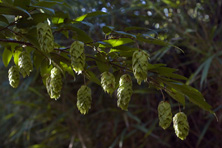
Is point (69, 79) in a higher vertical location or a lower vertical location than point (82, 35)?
lower

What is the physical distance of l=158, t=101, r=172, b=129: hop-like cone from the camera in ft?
1.73

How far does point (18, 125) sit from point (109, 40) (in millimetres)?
1593

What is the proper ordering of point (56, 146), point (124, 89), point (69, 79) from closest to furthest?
point (124, 89) < point (69, 79) < point (56, 146)

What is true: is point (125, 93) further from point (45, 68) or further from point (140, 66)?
point (45, 68)

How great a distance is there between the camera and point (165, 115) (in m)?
0.54

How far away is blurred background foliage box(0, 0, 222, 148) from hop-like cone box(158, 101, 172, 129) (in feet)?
2.56

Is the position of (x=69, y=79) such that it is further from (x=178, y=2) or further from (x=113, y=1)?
(x=178, y=2)

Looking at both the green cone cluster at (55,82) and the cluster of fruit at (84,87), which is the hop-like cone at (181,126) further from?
the green cone cluster at (55,82)

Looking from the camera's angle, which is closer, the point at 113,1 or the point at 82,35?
the point at 82,35

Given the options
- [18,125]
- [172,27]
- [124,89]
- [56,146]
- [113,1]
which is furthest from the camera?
[18,125]

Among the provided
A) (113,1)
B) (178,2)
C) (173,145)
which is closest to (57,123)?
(173,145)

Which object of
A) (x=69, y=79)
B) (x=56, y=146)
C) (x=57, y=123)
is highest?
(x=69, y=79)

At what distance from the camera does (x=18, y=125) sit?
1938mm

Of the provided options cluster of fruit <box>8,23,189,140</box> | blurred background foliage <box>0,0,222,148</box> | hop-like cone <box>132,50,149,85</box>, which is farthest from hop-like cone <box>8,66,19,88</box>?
blurred background foliage <box>0,0,222,148</box>
